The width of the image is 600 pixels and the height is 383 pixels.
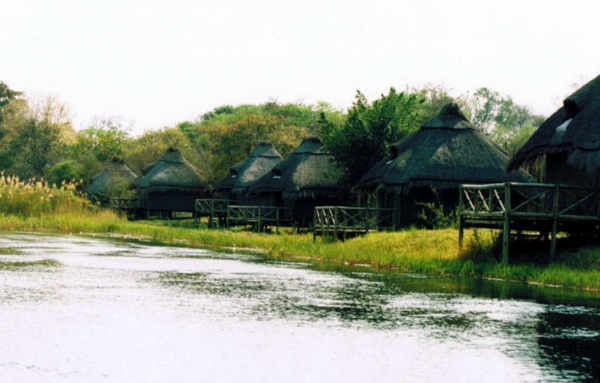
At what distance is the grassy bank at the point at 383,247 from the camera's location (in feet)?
69.5

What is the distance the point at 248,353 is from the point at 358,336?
1987 millimetres

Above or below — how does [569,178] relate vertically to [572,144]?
below

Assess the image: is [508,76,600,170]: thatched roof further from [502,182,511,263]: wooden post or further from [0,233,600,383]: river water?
[0,233,600,383]: river water

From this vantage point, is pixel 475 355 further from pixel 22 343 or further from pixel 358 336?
pixel 22 343

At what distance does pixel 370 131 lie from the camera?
42.5 metres

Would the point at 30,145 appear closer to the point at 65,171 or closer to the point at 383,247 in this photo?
the point at 65,171

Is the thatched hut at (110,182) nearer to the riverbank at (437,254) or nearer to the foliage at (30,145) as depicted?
the foliage at (30,145)

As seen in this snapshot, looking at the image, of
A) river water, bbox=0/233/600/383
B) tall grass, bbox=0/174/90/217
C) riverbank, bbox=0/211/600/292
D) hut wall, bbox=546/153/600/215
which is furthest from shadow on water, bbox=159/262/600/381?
tall grass, bbox=0/174/90/217

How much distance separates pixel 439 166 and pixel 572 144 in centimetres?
1066

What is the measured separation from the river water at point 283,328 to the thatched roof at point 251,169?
34.5 meters

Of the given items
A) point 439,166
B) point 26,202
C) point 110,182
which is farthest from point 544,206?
point 110,182

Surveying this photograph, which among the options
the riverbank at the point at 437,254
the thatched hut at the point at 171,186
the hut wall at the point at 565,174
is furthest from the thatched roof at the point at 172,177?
the hut wall at the point at 565,174

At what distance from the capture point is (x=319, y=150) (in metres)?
48.3

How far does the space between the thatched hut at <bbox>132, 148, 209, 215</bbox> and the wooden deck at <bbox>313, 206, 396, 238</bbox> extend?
2665cm
